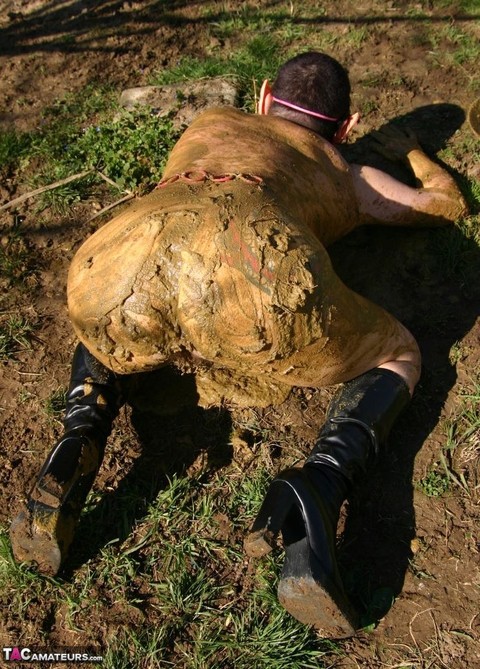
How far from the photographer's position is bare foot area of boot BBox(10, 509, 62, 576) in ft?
8.77

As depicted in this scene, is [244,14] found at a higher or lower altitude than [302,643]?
higher

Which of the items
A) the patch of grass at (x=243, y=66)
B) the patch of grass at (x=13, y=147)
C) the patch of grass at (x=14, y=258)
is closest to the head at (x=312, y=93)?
the patch of grass at (x=243, y=66)

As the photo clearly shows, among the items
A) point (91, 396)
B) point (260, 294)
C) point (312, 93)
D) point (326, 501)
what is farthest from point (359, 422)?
point (312, 93)

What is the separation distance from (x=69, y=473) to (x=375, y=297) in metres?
2.03

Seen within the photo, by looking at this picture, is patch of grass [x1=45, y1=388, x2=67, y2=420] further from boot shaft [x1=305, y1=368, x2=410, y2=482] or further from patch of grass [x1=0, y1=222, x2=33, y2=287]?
boot shaft [x1=305, y1=368, x2=410, y2=482]

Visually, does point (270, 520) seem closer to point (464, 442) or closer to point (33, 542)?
point (33, 542)

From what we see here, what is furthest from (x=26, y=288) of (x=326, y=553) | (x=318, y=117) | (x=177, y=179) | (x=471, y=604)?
(x=471, y=604)

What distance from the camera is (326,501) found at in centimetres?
270

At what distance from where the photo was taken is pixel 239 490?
313 centimetres

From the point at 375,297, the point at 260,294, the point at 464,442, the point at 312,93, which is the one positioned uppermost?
the point at 312,93

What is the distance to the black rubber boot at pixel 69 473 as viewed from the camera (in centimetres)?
269

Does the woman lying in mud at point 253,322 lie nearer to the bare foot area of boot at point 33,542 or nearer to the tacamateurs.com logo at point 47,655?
the bare foot area of boot at point 33,542

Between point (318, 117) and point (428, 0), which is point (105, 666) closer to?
point (318, 117)

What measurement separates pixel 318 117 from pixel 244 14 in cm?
255
